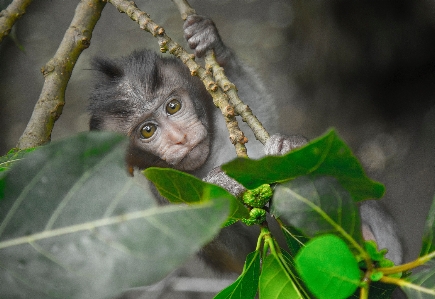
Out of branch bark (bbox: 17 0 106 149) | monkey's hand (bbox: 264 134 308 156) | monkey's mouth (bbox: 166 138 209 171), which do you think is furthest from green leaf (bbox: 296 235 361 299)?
monkey's mouth (bbox: 166 138 209 171)

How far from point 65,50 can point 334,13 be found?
771 millimetres

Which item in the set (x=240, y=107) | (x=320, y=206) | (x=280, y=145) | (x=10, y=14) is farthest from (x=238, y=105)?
(x=10, y=14)

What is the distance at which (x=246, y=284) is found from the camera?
472 mm

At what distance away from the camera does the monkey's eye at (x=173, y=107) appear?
4.15ft

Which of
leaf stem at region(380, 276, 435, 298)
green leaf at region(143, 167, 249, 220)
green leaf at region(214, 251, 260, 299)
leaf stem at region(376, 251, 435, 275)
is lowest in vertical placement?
green leaf at region(214, 251, 260, 299)

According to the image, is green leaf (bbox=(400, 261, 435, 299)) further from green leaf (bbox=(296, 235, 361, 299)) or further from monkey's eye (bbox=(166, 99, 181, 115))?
monkey's eye (bbox=(166, 99, 181, 115))

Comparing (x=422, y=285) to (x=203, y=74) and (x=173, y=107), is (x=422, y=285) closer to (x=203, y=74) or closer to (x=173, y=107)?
(x=203, y=74)

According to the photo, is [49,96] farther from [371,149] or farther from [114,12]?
[371,149]

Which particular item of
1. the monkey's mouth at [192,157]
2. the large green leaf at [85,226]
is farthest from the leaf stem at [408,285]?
the monkey's mouth at [192,157]

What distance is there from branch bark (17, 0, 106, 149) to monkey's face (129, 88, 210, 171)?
0.33 m

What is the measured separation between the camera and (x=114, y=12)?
4.58 feet

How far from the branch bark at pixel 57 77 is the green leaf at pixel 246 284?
1.80 feet

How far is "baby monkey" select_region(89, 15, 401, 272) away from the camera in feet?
3.83

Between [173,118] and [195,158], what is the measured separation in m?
0.16
